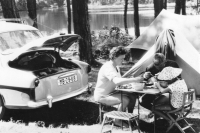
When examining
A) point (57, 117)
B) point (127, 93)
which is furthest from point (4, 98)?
point (127, 93)

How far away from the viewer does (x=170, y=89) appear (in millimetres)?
4613

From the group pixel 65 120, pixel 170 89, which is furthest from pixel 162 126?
pixel 65 120

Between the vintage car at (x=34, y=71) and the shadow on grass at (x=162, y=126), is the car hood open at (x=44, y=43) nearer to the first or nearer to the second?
the vintage car at (x=34, y=71)

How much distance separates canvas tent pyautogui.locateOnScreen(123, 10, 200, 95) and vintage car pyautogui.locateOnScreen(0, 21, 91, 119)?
1.35m

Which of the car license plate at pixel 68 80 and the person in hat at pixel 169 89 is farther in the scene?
the car license plate at pixel 68 80

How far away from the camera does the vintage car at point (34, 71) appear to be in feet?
17.0

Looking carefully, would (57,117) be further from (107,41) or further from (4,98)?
(107,41)

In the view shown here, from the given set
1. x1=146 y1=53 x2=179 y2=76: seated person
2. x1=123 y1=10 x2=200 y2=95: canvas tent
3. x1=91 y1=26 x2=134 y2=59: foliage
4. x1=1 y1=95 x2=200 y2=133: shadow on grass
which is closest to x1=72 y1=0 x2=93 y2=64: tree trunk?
x1=123 y1=10 x2=200 y2=95: canvas tent

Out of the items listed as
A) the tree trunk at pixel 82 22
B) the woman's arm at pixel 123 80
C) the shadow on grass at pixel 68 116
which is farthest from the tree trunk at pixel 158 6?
the woman's arm at pixel 123 80

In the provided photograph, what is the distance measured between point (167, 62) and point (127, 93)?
1.10 metres

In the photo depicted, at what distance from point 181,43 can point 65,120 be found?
300 cm

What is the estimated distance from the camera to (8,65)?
543cm

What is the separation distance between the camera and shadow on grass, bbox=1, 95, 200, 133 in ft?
17.2

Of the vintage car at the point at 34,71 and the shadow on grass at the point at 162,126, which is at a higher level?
the vintage car at the point at 34,71
